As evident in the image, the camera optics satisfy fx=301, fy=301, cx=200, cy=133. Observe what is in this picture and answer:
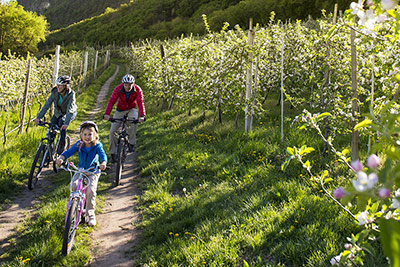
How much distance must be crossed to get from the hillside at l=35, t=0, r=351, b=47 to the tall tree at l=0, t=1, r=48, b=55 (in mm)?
17505

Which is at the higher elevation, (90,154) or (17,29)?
(17,29)

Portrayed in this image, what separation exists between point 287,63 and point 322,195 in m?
6.91

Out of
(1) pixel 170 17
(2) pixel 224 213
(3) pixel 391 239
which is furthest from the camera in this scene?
(1) pixel 170 17

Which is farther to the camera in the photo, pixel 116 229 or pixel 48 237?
pixel 116 229

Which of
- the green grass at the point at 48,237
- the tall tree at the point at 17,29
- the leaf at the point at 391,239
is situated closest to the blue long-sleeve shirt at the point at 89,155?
the green grass at the point at 48,237

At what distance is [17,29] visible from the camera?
52.0 m

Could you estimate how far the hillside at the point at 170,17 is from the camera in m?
39.1

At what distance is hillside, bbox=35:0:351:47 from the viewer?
3906cm

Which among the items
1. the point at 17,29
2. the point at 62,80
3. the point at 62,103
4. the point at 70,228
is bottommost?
the point at 70,228

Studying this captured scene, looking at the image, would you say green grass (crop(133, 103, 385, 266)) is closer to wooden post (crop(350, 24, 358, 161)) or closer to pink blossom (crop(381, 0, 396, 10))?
wooden post (crop(350, 24, 358, 161))

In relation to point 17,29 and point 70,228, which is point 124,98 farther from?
point 17,29

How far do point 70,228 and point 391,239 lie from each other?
399cm

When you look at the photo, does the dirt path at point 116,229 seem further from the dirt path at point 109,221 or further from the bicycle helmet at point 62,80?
the bicycle helmet at point 62,80

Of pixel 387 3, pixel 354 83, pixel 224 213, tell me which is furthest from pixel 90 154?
pixel 387 3
